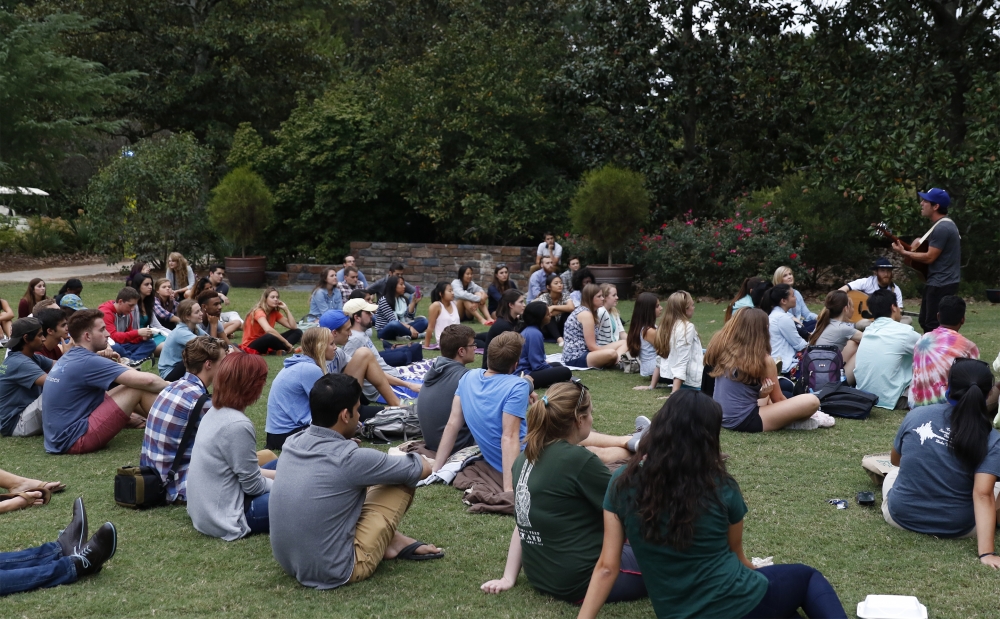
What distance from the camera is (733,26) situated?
1973 cm

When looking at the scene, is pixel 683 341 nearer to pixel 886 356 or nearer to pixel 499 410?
pixel 886 356

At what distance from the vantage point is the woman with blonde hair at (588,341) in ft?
33.9

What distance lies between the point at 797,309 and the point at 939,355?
202 inches

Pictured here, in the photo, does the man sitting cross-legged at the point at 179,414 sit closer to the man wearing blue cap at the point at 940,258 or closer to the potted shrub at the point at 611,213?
the man wearing blue cap at the point at 940,258

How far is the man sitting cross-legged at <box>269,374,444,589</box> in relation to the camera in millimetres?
4242

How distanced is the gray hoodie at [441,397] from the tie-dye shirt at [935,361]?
2932 mm

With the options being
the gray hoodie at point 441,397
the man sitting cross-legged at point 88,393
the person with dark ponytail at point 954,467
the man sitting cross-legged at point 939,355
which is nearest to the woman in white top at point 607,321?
the man sitting cross-legged at point 939,355

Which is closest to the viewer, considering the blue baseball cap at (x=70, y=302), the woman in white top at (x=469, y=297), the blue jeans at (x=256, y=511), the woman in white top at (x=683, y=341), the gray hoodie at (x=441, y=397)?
the blue jeans at (x=256, y=511)

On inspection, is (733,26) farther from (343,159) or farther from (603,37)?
(343,159)

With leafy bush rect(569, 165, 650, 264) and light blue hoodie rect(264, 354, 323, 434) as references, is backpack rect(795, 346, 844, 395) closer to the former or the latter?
light blue hoodie rect(264, 354, 323, 434)

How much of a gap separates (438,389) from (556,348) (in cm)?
599

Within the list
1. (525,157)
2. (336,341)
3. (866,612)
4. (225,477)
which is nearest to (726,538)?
(866,612)

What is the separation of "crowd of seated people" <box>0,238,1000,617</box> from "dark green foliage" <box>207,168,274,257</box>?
39.3ft

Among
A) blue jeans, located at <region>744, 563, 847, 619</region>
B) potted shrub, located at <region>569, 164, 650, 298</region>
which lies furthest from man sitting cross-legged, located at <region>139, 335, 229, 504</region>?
potted shrub, located at <region>569, 164, 650, 298</region>
